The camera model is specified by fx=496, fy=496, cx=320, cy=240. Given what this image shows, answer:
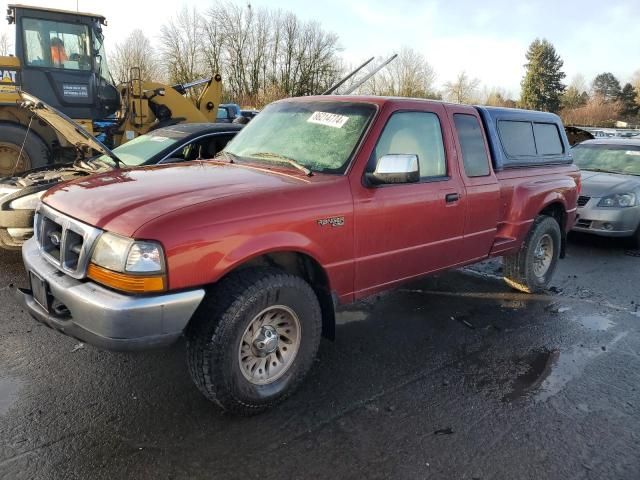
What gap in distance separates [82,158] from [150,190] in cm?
380

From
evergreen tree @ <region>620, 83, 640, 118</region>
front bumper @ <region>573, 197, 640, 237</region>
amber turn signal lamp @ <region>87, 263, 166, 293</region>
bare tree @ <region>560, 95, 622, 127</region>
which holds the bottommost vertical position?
front bumper @ <region>573, 197, 640, 237</region>

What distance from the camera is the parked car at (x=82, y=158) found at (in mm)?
4895

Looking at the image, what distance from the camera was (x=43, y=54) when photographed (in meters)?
9.34

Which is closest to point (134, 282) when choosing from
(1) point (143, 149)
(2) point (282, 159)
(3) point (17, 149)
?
(2) point (282, 159)

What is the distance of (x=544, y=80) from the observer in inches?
2307

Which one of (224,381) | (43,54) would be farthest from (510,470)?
(43,54)

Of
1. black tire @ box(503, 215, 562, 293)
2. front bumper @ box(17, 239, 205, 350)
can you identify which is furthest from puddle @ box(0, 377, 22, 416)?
black tire @ box(503, 215, 562, 293)

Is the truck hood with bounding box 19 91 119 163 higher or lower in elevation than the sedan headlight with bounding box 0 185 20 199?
higher

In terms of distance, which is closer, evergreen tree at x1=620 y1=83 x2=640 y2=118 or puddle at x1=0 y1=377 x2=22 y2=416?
puddle at x1=0 y1=377 x2=22 y2=416

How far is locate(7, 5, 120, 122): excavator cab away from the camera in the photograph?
361 inches

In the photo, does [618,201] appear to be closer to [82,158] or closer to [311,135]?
[311,135]

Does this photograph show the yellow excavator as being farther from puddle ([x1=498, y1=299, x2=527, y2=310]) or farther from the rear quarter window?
puddle ([x1=498, y1=299, x2=527, y2=310])

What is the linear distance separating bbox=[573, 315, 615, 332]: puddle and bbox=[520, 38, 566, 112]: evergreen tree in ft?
198

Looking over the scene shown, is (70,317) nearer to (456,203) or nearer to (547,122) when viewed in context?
(456,203)
